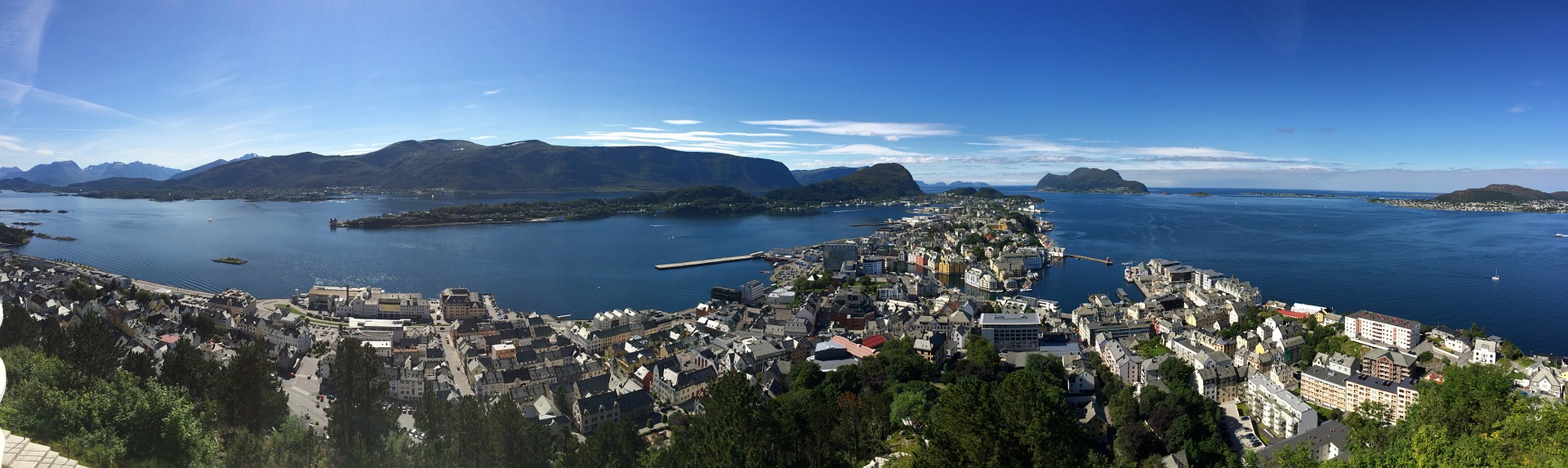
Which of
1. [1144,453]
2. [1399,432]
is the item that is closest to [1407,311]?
[1399,432]

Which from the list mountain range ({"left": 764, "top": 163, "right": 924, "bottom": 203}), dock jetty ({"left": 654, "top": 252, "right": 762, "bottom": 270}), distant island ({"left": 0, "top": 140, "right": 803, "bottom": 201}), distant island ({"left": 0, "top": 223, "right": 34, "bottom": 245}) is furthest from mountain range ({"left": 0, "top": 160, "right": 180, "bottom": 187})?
dock jetty ({"left": 654, "top": 252, "right": 762, "bottom": 270})

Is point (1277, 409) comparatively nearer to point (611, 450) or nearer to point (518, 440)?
point (611, 450)

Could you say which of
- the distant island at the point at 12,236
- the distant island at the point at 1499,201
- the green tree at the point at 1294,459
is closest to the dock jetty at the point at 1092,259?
the green tree at the point at 1294,459

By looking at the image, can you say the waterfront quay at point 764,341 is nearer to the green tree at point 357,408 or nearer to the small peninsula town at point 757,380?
the small peninsula town at point 757,380

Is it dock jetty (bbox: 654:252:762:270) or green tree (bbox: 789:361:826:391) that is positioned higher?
dock jetty (bbox: 654:252:762:270)

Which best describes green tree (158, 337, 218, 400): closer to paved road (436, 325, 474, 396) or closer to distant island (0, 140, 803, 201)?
paved road (436, 325, 474, 396)

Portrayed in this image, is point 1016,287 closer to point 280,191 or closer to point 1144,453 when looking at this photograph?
point 1144,453

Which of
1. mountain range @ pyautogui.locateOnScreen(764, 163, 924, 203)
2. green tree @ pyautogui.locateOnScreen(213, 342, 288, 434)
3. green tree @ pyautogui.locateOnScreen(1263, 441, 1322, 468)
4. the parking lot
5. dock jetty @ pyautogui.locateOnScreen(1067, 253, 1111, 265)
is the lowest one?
the parking lot
